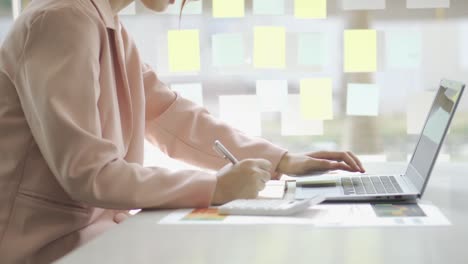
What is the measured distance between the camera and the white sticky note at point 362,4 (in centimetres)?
198

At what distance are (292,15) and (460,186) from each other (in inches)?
28.3

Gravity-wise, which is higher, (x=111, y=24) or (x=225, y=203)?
(x=111, y=24)

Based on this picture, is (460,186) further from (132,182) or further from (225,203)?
(132,182)

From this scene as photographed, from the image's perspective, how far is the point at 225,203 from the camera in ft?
4.35

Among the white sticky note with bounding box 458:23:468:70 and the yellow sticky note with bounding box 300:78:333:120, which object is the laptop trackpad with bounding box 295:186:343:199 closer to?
the yellow sticky note with bounding box 300:78:333:120

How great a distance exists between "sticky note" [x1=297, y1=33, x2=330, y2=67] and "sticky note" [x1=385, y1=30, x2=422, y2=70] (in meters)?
0.17

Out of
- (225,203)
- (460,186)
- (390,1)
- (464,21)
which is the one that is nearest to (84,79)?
(225,203)

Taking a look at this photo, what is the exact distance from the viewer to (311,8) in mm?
1999

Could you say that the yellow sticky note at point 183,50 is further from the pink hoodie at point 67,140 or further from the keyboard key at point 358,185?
the keyboard key at point 358,185

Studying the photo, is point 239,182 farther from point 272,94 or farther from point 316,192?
point 272,94

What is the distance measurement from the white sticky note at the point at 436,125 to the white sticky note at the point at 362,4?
49 cm

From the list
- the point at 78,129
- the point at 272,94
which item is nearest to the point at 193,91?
the point at 272,94

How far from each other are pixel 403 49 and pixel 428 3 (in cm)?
14

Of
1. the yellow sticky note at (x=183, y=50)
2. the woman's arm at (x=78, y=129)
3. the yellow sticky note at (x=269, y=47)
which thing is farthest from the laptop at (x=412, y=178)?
the yellow sticky note at (x=183, y=50)
